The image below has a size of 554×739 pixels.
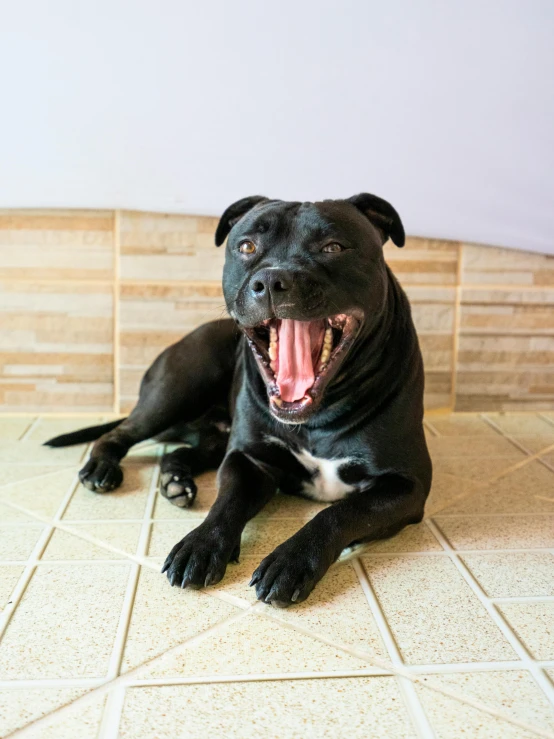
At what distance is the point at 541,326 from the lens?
305 cm

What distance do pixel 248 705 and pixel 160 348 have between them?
1.88 metres

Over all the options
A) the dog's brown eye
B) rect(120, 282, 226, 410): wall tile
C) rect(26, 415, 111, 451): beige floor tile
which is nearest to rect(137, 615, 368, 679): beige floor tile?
the dog's brown eye

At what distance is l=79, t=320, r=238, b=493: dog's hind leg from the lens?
96.9 inches

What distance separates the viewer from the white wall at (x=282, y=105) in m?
2.44

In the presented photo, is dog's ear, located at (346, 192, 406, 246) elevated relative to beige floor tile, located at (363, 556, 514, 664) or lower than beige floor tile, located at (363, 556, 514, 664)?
elevated

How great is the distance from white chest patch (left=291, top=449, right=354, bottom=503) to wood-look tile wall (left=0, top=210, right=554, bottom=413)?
40.0 inches

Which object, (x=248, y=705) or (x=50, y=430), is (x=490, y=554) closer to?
(x=248, y=705)

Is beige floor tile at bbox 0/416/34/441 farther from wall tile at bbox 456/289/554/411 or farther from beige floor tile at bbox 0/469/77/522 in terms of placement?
wall tile at bbox 456/289/554/411

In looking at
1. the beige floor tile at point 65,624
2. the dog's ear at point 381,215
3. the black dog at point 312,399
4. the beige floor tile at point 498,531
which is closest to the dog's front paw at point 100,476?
the black dog at point 312,399

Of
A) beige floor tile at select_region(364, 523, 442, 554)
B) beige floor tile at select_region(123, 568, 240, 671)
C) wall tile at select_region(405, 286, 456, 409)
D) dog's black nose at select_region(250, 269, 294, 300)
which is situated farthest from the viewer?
wall tile at select_region(405, 286, 456, 409)

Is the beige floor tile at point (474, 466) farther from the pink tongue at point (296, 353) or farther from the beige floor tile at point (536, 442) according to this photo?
the pink tongue at point (296, 353)

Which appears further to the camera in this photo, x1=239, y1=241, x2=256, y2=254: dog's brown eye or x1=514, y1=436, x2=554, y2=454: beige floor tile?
x1=514, y1=436, x2=554, y2=454: beige floor tile

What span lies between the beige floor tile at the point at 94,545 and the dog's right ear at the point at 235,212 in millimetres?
851

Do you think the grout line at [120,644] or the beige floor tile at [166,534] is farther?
the beige floor tile at [166,534]
